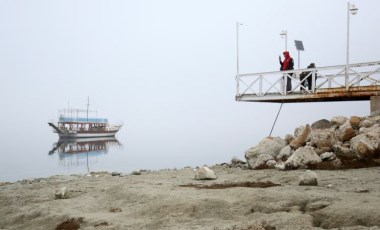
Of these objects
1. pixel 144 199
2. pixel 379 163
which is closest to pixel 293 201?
pixel 144 199

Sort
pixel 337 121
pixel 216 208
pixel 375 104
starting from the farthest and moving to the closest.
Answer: pixel 375 104 → pixel 337 121 → pixel 216 208

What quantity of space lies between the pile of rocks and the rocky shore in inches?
1.4

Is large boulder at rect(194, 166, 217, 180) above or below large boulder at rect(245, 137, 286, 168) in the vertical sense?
below

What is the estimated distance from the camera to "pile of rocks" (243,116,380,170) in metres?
12.5

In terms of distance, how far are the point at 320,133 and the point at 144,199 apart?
7.96 m

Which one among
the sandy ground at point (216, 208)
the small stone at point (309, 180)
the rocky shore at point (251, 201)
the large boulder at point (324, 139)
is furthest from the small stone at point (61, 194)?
the large boulder at point (324, 139)

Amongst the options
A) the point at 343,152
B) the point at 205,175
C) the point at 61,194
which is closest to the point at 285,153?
the point at 343,152

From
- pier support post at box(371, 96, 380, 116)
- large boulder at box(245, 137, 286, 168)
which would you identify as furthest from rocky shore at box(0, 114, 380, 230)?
pier support post at box(371, 96, 380, 116)

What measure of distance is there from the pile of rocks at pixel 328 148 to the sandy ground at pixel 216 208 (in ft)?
5.25

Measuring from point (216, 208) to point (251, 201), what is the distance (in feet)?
2.50

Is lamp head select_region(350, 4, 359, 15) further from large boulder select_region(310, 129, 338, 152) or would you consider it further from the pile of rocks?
large boulder select_region(310, 129, 338, 152)

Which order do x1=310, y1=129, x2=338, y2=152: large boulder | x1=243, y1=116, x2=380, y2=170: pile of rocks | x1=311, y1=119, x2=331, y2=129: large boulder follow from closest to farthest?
x1=243, y1=116, x2=380, y2=170: pile of rocks < x1=310, y1=129, x2=338, y2=152: large boulder < x1=311, y1=119, x2=331, y2=129: large boulder

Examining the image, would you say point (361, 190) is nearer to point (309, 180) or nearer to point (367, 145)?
point (309, 180)

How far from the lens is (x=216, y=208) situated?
7789mm
